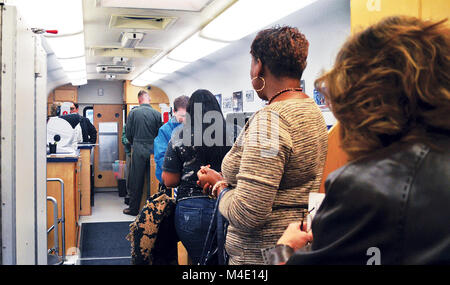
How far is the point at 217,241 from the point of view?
1741 millimetres

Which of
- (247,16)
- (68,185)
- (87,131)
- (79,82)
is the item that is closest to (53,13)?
(247,16)

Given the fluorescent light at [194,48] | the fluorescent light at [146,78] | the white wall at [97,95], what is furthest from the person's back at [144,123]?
the white wall at [97,95]

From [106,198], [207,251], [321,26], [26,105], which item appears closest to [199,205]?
[207,251]

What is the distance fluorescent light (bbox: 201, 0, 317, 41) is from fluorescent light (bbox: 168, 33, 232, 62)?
369mm

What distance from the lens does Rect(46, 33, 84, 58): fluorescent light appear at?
5.55m

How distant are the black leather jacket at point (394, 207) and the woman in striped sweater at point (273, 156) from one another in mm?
555

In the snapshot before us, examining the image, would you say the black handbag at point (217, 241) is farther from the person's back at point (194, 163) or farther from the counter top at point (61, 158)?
the counter top at point (61, 158)

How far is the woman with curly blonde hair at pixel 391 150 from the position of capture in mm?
746

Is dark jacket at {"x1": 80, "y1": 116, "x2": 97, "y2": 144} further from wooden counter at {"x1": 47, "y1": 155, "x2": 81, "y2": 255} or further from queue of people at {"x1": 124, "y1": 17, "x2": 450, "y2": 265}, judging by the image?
queue of people at {"x1": 124, "y1": 17, "x2": 450, "y2": 265}

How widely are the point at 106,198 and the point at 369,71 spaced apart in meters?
9.37

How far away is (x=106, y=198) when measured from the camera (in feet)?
31.6

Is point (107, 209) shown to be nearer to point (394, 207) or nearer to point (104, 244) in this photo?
point (104, 244)

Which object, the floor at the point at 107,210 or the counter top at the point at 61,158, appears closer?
the counter top at the point at 61,158

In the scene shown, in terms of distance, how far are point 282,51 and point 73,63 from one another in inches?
282
